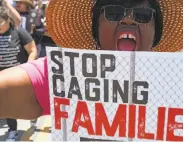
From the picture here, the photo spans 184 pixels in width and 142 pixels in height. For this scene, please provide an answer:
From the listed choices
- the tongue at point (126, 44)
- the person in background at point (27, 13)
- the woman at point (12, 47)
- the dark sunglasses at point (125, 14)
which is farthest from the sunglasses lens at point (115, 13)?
the person in background at point (27, 13)

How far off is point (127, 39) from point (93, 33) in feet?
0.82

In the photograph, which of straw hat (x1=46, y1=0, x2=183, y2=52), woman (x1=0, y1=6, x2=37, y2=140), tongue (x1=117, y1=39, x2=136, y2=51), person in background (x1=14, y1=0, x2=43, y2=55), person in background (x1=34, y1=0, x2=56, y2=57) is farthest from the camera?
person in background (x1=34, y1=0, x2=56, y2=57)

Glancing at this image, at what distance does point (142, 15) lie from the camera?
1502 millimetres

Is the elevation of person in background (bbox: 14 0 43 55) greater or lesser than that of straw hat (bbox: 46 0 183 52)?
lesser

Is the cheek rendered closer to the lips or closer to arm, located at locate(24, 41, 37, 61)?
the lips

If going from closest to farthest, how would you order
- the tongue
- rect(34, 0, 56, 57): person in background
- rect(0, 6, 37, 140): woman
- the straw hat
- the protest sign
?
the protest sign < the tongue < the straw hat < rect(0, 6, 37, 140): woman < rect(34, 0, 56, 57): person in background

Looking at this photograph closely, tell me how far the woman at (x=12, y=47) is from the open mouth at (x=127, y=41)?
228 cm

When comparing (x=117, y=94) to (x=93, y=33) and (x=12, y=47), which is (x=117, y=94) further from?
(x=12, y=47)

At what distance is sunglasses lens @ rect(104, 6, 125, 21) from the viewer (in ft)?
4.94

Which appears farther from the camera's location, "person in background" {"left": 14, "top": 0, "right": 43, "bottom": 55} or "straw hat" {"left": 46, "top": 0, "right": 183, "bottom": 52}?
"person in background" {"left": 14, "top": 0, "right": 43, "bottom": 55}

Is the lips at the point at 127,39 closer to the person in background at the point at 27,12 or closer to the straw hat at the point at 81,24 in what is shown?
the straw hat at the point at 81,24

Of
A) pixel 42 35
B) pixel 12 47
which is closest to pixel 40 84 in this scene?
pixel 12 47

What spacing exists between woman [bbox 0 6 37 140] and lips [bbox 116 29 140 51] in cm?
227

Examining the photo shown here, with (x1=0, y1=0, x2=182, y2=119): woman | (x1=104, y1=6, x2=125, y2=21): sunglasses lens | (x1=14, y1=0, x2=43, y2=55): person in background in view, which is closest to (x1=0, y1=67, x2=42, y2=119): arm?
(x1=0, y1=0, x2=182, y2=119): woman
